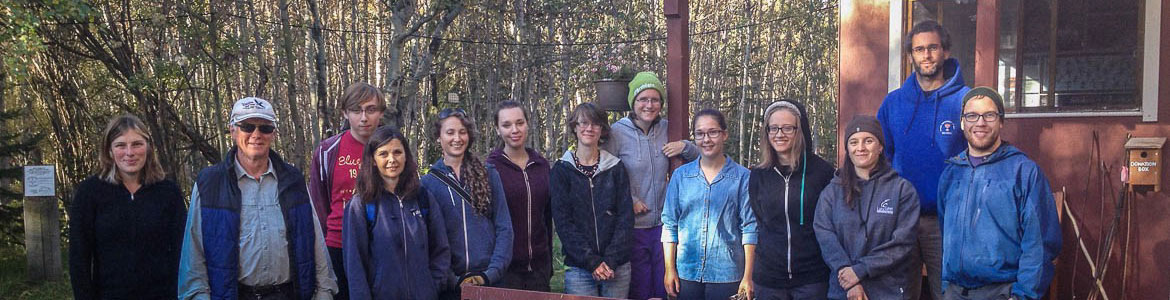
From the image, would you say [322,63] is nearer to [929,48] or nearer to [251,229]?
[251,229]

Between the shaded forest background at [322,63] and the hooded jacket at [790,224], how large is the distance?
6498mm

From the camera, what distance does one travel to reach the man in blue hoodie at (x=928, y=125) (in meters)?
3.94

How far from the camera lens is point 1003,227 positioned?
343 cm

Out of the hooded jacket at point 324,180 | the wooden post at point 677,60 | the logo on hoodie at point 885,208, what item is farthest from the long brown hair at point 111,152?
the logo on hoodie at point 885,208

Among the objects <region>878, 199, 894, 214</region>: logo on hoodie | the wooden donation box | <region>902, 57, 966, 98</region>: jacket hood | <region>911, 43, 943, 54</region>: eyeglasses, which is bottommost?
<region>878, 199, 894, 214</region>: logo on hoodie

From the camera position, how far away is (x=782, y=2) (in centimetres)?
2084

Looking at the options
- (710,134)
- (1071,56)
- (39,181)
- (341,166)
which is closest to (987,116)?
(710,134)

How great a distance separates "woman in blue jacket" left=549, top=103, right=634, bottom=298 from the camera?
14.2ft

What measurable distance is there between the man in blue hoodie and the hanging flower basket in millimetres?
2116

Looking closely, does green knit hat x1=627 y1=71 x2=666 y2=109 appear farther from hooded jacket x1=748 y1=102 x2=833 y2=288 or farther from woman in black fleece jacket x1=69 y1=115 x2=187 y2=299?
woman in black fleece jacket x1=69 y1=115 x2=187 y2=299

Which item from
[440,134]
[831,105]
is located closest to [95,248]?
[440,134]

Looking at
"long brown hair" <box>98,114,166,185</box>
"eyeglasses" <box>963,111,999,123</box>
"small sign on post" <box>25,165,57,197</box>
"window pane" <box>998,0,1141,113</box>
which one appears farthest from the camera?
"small sign on post" <box>25,165,57,197</box>

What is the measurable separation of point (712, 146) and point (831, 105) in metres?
21.2

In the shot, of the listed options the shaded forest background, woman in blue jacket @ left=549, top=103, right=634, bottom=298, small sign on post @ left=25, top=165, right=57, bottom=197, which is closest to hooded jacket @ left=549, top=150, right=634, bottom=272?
Answer: woman in blue jacket @ left=549, top=103, right=634, bottom=298
